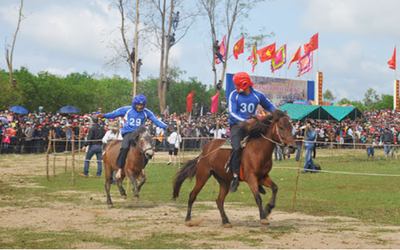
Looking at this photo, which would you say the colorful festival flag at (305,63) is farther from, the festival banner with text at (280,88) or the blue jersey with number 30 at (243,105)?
the blue jersey with number 30 at (243,105)

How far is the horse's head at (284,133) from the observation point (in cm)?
886

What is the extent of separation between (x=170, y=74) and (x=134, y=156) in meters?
68.2

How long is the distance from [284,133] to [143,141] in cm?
422

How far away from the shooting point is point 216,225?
9.42 meters

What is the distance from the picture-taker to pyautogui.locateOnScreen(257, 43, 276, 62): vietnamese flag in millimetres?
48531

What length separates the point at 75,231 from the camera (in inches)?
340

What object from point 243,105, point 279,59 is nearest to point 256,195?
point 243,105

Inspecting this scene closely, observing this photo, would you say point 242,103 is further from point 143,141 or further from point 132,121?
point 132,121

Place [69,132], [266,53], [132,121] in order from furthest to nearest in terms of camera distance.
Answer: [266,53]
[69,132]
[132,121]

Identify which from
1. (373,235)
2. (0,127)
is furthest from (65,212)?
(0,127)

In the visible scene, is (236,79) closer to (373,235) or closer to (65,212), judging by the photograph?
(373,235)

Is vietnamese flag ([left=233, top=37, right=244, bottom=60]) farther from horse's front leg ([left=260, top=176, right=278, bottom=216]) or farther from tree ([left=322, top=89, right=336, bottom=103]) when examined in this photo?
tree ([left=322, top=89, right=336, bottom=103])

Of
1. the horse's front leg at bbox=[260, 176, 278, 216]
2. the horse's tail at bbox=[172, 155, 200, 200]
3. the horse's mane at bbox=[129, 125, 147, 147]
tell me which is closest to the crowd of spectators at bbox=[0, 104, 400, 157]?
the horse's mane at bbox=[129, 125, 147, 147]

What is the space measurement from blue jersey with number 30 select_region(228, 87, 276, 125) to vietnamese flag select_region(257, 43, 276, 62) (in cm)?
3955
